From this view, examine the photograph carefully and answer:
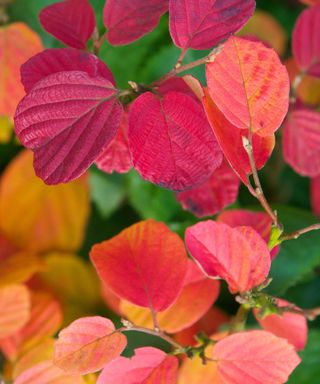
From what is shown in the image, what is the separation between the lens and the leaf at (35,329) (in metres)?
0.63

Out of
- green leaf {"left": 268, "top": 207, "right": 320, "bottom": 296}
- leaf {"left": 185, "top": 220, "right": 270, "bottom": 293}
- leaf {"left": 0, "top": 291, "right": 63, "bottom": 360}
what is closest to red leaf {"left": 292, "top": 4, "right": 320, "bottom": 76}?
green leaf {"left": 268, "top": 207, "right": 320, "bottom": 296}

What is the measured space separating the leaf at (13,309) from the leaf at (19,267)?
0.26 feet

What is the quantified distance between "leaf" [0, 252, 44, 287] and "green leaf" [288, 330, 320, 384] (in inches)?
12.5

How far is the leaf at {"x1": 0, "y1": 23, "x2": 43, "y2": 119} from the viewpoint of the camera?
1.87 ft

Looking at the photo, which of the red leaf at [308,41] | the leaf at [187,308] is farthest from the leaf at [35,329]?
the red leaf at [308,41]

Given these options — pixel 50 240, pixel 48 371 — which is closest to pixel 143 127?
pixel 48 371

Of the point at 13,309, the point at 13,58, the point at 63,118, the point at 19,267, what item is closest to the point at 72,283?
the point at 19,267

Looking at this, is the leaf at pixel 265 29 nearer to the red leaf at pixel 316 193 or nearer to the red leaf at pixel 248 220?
the red leaf at pixel 316 193

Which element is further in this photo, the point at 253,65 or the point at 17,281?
the point at 17,281

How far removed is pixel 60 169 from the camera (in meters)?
0.39

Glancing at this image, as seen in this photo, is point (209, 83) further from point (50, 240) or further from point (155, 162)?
point (50, 240)

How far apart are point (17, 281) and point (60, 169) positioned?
314 millimetres

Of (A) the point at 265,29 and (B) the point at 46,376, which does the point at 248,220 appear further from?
(A) the point at 265,29

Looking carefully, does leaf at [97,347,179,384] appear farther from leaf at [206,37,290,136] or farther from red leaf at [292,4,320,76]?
red leaf at [292,4,320,76]
